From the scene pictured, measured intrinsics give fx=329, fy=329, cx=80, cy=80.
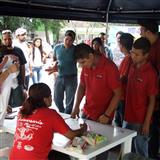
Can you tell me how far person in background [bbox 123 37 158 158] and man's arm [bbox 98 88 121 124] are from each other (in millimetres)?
201

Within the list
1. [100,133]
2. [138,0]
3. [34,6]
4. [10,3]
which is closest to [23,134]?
[100,133]

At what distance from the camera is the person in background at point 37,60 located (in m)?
6.41

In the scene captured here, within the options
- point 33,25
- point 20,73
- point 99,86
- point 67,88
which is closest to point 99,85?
point 99,86

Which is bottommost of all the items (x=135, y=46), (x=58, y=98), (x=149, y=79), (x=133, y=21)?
(x=58, y=98)

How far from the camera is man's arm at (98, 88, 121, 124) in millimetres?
2596

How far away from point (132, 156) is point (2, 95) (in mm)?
1205

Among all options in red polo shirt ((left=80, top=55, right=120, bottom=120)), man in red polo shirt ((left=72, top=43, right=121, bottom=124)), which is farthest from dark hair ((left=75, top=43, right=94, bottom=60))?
red polo shirt ((left=80, top=55, right=120, bottom=120))

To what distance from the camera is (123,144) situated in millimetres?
2375

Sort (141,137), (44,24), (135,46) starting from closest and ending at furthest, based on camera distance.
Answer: (135,46) → (141,137) → (44,24)

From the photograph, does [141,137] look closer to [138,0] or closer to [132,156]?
[132,156]

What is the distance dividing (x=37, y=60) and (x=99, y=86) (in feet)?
12.8

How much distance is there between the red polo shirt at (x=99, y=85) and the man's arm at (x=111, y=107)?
50 mm

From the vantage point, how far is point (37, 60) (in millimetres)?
6418

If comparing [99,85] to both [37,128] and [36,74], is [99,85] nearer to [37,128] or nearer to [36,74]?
[37,128]
